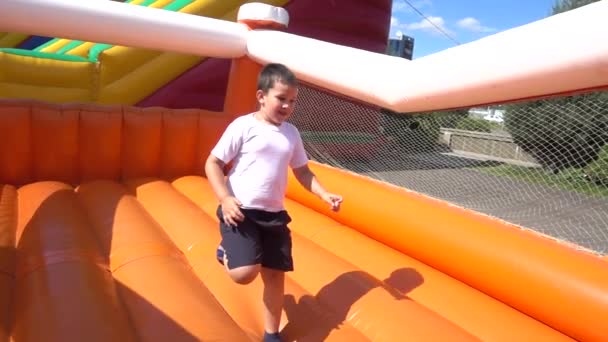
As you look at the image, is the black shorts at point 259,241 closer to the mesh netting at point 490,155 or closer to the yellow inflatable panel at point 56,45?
the mesh netting at point 490,155

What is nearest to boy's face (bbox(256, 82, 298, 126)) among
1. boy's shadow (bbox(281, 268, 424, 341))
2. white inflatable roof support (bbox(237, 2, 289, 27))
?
boy's shadow (bbox(281, 268, 424, 341))

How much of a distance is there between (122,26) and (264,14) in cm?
71

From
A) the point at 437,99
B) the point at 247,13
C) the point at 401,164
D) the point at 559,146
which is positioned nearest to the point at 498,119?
the point at 559,146

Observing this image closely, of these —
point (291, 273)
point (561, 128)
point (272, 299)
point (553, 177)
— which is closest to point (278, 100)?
point (272, 299)

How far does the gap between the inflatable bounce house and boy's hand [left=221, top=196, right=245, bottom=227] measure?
0.91 feet

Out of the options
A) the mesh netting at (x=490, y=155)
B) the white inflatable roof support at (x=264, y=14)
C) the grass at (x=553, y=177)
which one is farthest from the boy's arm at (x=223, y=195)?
the grass at (x=553, y=177)

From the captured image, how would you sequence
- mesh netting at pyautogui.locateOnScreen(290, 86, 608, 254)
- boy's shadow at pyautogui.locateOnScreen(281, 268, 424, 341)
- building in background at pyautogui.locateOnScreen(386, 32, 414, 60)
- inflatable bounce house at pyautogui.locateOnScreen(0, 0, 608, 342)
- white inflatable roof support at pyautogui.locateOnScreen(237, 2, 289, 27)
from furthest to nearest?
1. building in background at pyautogui.locateOnScreen(386, 32, 414, 60)
2. mesh netting at pyautogui.locateOnScreen(290, 86, 608, 254)
3. white inflatable roof support at pyautogui.locateOnScreen(237, 2, 289, 27)
4. boy's shadow at pyautogui.locateOnScreen(281, 268, 424, 341)
5. inflatable bounce house at pyautogui.locateOnScreen(0, 0, 608, 342)

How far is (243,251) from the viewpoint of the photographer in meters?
1.26

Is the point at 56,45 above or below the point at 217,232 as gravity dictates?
above

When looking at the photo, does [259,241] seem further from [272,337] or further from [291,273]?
[291,273]

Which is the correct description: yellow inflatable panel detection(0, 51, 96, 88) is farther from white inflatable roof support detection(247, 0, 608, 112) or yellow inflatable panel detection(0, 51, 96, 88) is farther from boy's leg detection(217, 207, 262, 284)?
boy's leg detection(217, 207, 262, 284)

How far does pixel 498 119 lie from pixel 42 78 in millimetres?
3349

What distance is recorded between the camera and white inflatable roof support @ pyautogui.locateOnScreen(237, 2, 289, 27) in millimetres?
2539

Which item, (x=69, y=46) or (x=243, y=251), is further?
(x=69, y=46)
